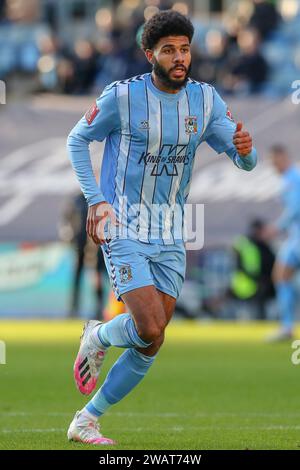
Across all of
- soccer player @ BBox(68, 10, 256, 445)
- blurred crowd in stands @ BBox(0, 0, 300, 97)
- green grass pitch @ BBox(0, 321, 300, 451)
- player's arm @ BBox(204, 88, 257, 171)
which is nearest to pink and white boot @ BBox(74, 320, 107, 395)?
soccer player @ BBox(68, 10, 256, 445)

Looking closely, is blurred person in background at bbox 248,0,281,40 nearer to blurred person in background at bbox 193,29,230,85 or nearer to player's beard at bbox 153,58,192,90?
blurred person in background at bbox 193,29,230,85

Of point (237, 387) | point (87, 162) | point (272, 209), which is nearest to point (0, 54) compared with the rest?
point (272, 209)

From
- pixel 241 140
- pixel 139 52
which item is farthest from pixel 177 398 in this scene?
pixel 139 52

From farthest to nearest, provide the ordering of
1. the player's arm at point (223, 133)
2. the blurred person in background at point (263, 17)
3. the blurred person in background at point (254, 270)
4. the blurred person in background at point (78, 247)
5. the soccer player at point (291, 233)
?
the blurred person in background at point (263, 17) → the blurred person in background at point (254, 270) → the blurred person in background at point (78, 247) → the soccer player at point (291, 233) → the player's arm at point (223, 133)

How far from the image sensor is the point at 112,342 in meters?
7.43

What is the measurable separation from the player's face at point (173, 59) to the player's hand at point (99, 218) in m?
0.81

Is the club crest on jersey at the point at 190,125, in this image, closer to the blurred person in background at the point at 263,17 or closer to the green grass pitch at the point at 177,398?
the green grass pitch at the point at 177,398

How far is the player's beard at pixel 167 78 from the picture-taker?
739 centimetres

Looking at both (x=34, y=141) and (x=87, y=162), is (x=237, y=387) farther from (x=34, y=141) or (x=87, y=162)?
(x=34, y=141)

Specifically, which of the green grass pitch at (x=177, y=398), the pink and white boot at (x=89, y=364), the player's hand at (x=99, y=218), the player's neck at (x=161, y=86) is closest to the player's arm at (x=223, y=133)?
the player's neck at (x=161, y=86)

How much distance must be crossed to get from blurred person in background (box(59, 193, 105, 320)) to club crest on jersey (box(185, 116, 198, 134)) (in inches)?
454

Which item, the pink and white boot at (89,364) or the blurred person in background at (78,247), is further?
the blurred person in background at (78,247)

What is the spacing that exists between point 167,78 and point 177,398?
11.5ft
